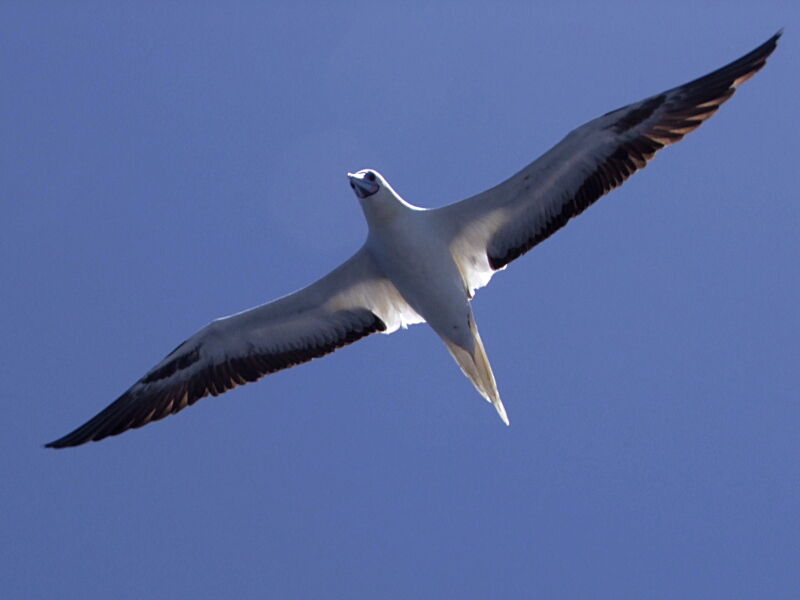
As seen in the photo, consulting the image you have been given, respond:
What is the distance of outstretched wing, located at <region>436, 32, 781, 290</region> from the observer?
51.6 feet

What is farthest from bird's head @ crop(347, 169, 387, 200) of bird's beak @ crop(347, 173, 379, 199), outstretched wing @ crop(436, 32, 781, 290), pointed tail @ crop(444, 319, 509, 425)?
pointed tail @ crop(444, 319, 509, 425)

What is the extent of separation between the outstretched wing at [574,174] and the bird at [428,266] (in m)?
0.01

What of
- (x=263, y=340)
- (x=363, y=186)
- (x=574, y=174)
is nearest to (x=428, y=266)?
(x=363, y=186)

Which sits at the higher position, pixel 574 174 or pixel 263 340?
pixel 263 340

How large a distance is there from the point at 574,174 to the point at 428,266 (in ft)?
7.55

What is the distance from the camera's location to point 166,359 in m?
17.6

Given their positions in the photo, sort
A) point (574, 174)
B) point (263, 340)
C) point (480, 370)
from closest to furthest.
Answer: point (574, 174) → point (480, 370) → point (263, 340)

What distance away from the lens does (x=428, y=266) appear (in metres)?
16.6

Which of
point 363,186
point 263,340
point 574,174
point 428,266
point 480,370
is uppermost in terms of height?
point 363,186

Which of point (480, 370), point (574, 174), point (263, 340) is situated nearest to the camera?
point (574, 174)

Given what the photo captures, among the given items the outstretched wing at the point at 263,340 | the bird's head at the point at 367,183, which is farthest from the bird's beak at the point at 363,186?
the outstretched wing at the point at 263,340

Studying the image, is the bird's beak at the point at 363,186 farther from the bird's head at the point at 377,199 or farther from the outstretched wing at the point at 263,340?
the outstretched wing at the point at 263,340

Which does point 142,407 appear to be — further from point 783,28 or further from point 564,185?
point 783,28

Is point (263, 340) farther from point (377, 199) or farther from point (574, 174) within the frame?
point (574, 174)
